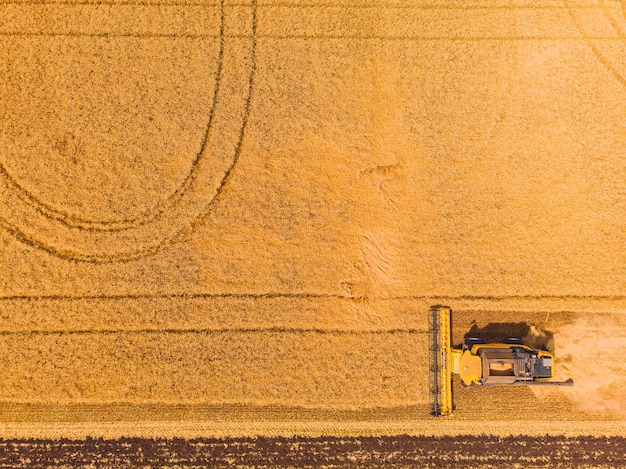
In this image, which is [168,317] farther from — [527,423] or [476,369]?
[527,423]

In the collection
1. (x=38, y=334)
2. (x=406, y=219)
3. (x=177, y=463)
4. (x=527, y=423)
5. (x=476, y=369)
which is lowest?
(x=177, y=463)

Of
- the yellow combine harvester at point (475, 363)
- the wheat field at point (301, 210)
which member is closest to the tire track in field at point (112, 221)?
the wheat field at point (301, 210)

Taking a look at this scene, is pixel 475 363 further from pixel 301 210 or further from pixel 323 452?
pixel 301 210

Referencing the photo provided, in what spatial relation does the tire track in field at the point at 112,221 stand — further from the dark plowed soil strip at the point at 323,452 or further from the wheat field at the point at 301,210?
the dark plowed soil strip at the point at 323,452

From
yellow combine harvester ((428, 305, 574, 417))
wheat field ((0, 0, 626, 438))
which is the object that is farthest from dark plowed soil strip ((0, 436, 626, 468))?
yellow combine harvester ((428, 305, 574, 417))

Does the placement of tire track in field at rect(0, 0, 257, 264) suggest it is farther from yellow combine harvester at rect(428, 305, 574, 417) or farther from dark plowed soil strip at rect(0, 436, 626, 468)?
yellow combine harvester at rect(428, 305, 574, 417)

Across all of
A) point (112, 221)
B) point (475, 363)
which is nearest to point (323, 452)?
point (475, 363)

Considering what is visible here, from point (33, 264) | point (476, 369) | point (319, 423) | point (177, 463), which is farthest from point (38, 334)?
point (476, 369)
